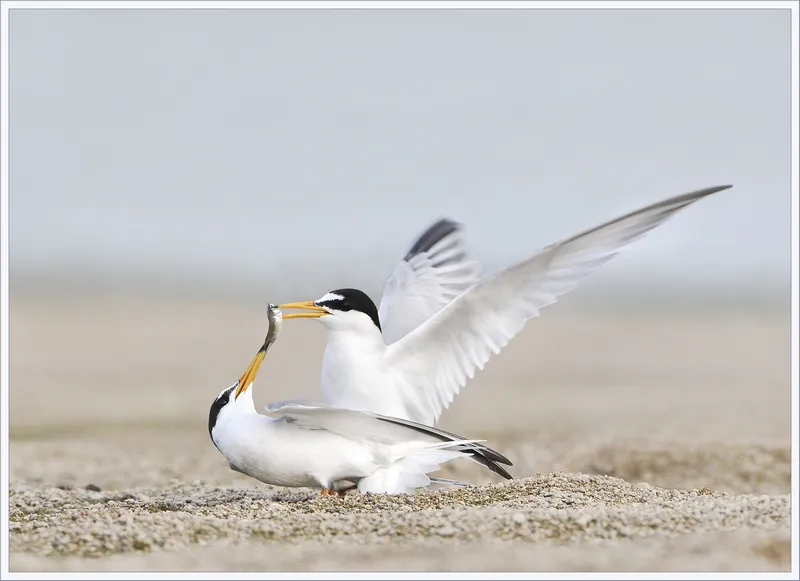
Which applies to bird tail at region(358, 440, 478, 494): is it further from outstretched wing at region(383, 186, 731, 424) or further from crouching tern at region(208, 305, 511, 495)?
outstretched wing at region(383, 186, 731, 424)

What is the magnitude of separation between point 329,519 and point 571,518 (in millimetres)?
1384

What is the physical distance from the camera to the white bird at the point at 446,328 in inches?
271

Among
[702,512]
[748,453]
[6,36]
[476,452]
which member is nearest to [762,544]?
[702,512]

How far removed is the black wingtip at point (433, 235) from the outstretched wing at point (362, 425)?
2.82 m

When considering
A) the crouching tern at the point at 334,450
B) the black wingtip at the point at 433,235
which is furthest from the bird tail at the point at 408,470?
the black wingtip at the point at 433,235

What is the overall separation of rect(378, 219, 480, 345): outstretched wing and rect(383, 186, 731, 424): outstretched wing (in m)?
1.25

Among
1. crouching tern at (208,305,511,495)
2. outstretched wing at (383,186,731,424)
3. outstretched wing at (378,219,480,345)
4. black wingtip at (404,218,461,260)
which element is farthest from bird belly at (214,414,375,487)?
black wingtip at (404,218,461,260)

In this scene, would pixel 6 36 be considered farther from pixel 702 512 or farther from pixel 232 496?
pixel 702 512

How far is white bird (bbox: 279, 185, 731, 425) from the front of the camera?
22.6 feet

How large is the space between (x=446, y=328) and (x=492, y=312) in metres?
0.36

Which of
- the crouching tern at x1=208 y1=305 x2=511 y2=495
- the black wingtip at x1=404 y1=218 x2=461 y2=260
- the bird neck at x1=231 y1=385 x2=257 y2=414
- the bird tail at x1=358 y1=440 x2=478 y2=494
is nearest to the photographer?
the crouching tern at x1=208 y1=305 x2=511 y2=495

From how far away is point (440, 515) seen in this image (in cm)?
598

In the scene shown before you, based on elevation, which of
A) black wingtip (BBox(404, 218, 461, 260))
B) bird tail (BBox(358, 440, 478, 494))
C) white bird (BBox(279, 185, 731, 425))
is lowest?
bird tail (BBox(358, 440, 478, 494))

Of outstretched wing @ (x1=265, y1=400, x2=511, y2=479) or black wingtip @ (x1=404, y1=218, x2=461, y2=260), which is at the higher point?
black wingtip @ (x1=404, y1=218, x2=461, y2=260)
